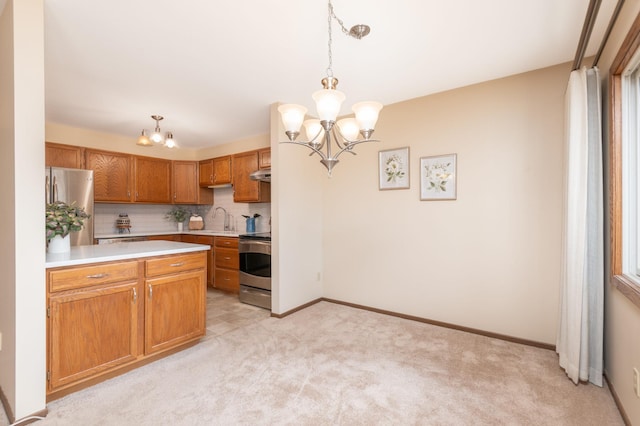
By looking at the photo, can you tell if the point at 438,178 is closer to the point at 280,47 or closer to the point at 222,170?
the point at 280,47

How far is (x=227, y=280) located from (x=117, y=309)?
7.81 feet

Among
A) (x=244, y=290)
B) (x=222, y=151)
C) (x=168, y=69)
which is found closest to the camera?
(x=168, y=69)

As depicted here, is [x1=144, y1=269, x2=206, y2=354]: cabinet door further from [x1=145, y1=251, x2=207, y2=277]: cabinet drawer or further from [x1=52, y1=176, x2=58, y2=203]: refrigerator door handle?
[x1=52, y1=176, x2=58, y2=203]: refrigerator door handle

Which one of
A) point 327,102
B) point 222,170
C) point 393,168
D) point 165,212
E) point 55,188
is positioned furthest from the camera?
point 165,212

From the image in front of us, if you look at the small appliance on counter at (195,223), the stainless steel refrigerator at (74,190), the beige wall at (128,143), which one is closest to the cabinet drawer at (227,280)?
the small appliance on counter at (195,223)

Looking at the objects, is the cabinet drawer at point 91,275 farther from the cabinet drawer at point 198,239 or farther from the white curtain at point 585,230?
the white curtain at point 585,230

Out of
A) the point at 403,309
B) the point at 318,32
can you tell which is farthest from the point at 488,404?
the point at 318,32

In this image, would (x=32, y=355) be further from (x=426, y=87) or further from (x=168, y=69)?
(x=426, y=87)

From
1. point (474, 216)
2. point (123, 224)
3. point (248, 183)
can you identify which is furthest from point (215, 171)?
point (474, 216)

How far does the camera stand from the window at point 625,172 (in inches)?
70.0

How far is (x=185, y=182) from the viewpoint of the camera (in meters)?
5.34

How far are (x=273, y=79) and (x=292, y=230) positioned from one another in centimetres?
168

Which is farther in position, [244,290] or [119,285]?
[244,290]

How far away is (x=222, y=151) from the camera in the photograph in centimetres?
534
